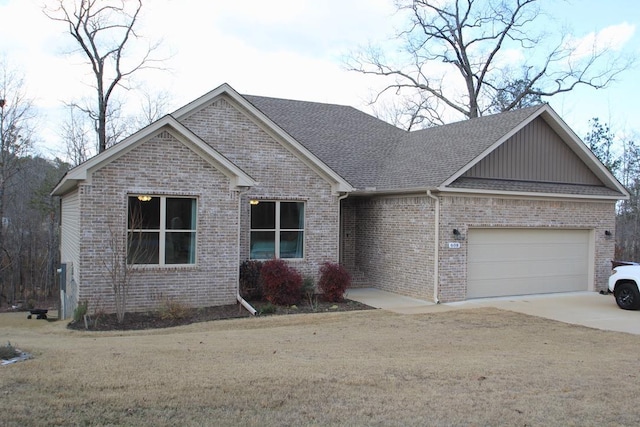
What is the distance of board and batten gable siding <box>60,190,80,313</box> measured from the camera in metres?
13.8

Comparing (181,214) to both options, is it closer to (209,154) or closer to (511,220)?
(209,154)

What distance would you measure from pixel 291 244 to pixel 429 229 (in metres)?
4.04

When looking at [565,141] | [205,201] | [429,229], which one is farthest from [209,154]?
[565,141]

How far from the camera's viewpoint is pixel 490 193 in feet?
53.1

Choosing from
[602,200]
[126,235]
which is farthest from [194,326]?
[602,200]

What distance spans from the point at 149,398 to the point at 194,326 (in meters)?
6.26

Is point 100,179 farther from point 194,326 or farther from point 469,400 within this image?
point 469,400

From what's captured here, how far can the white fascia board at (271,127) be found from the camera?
51.9ft

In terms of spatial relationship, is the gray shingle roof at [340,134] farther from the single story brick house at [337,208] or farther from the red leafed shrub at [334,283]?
the red leafed shrub at [334,283]

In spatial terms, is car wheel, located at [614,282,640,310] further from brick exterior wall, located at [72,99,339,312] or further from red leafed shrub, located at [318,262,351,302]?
brick exterior wall, located at [72,99,339,312]

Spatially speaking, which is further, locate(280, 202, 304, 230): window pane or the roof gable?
locate(280, 202, 304, 230): window pane

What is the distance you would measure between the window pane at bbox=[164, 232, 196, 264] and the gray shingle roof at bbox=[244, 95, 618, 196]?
526cm

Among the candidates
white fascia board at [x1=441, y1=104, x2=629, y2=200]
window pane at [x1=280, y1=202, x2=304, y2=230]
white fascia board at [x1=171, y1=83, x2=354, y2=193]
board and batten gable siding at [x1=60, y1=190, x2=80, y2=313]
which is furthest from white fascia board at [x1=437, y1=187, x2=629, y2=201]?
board and batten gable siding at [x1=60, y1=190, x2=80, y2=313]

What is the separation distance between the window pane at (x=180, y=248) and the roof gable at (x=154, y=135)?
180cm
